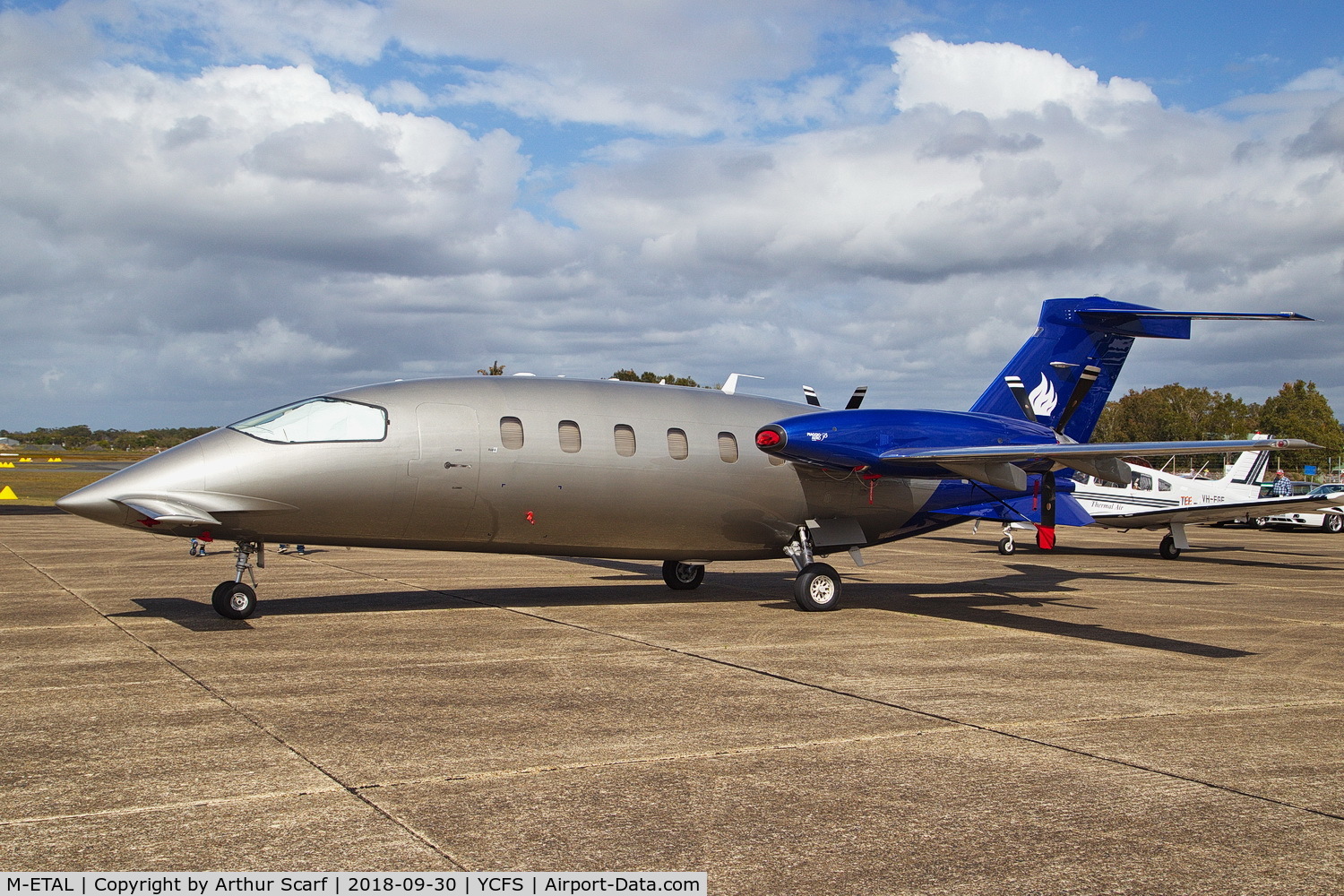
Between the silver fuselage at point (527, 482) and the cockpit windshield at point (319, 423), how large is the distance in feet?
0.40

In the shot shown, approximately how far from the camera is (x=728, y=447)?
1512cm

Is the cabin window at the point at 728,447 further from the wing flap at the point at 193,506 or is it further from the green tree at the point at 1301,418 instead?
the green tree at the point at 1301,418

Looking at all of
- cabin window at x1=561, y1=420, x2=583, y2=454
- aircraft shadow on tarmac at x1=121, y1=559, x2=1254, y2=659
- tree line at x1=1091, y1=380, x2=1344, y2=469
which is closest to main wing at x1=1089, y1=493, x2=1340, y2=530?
aircraft shadow on tarmac at x1=121, y1=559, x2=1254, y2=659

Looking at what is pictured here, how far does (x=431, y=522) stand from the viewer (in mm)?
13219

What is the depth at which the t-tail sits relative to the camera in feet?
60.6

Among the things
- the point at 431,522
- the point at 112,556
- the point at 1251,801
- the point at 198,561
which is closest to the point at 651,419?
the point at 431,522

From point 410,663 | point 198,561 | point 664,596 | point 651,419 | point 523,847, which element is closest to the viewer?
point 523,847

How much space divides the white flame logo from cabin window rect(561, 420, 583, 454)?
8.81 m

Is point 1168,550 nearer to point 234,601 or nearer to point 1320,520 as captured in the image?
point 1320,520

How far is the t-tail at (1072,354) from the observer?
60.6 feet

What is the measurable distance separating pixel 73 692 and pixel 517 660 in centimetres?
396

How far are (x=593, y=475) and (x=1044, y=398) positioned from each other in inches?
355

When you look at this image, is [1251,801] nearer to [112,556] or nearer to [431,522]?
[431,522]

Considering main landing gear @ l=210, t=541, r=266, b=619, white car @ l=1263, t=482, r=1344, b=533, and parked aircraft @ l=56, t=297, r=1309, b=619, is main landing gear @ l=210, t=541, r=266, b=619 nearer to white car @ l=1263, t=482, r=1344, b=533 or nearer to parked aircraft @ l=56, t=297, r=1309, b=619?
parked aircraft @ l=56, t=297, r=1309, b=619
